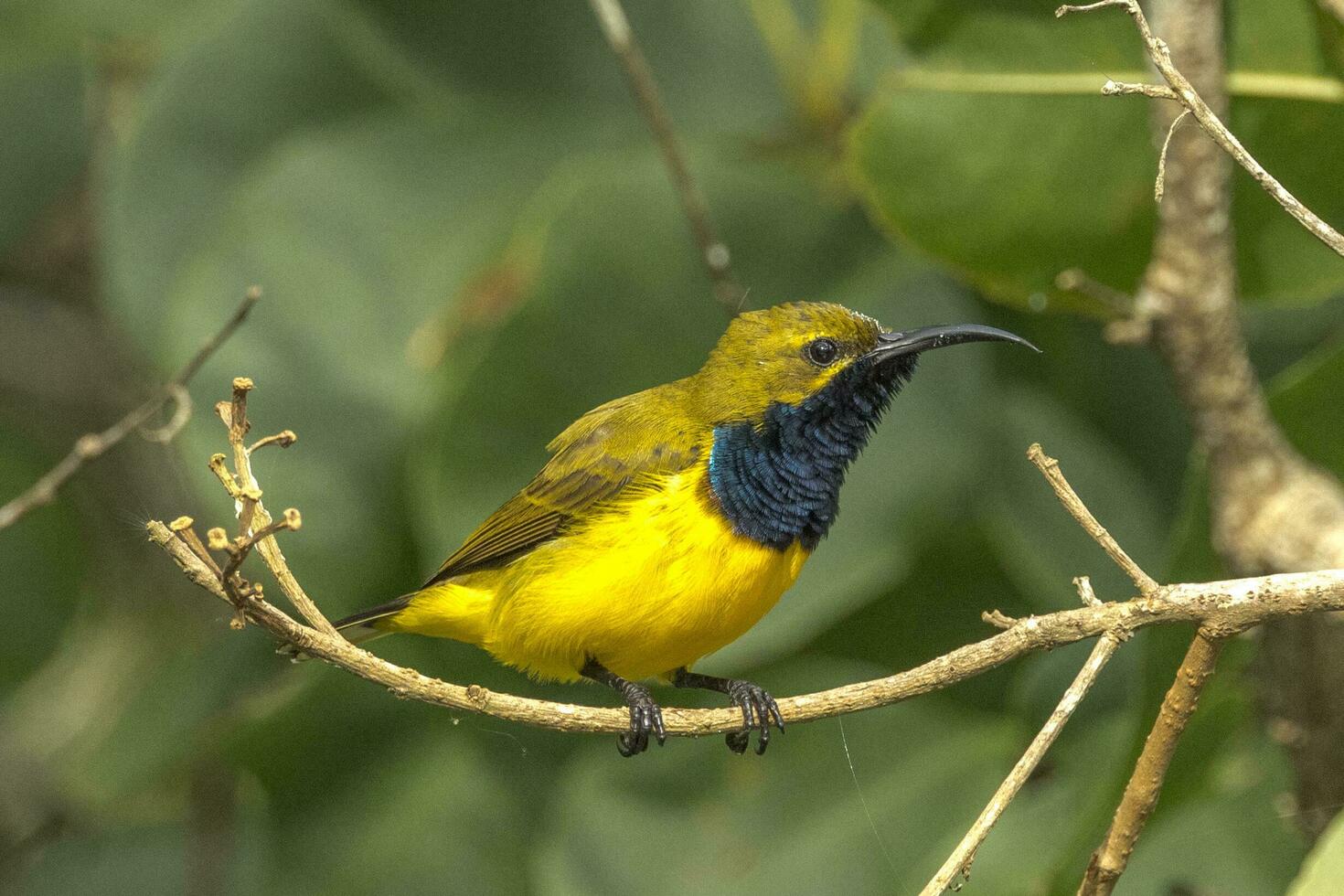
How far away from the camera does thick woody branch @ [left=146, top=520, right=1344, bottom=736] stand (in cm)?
153

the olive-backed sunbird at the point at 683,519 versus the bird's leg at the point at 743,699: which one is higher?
the olive-backed sunbird at the point at 683,519

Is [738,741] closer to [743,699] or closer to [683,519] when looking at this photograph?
[743,699]

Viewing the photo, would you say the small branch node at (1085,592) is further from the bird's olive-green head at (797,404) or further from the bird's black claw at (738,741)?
the bird's black claw at (738,741)

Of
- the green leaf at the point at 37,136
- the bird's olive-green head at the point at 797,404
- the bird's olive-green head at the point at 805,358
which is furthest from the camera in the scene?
the green leaf at the point at 37,136

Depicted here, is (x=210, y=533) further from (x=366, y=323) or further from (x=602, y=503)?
(x=366, y=323)

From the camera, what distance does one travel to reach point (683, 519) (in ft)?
7.66

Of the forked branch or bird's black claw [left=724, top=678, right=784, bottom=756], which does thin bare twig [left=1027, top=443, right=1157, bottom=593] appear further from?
bird's black claw [left=724, top=678, right=784, bottom=756]

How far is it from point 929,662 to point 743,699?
670mm

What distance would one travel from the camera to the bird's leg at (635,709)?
207 cm

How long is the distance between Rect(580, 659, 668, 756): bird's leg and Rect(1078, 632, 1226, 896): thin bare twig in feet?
1.81

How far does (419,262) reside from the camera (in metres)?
3.07

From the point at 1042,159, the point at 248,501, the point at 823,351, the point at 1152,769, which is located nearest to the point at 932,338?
the point at 823,351

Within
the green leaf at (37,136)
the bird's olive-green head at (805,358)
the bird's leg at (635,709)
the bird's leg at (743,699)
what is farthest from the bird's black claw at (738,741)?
the green leaf at (37,136)

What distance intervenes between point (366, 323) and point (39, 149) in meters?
1.44
